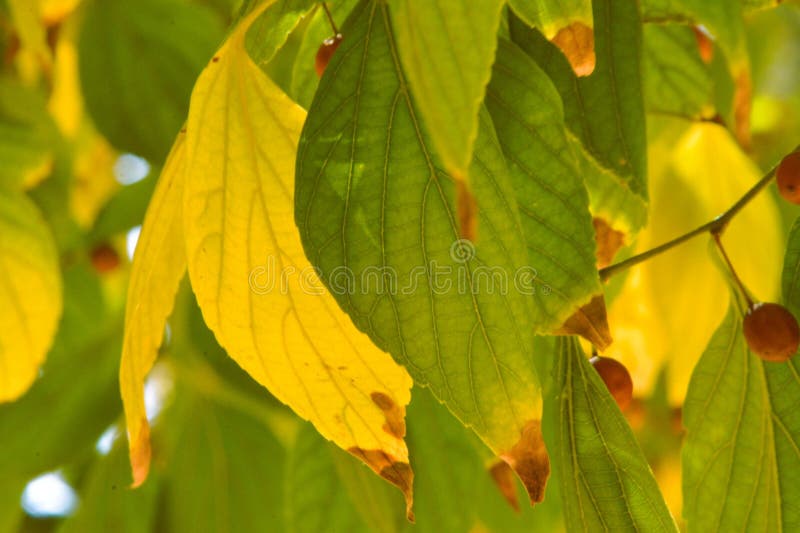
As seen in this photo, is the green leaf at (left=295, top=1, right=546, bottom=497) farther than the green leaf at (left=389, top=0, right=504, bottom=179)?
Yes

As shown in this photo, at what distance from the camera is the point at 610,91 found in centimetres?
63

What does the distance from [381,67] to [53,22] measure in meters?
0.92

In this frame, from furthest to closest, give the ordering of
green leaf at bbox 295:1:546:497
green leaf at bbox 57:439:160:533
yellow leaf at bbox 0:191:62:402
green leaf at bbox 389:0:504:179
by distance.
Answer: green leaf at bbox 57:439:160:533
yellow leaf at bbox 0:191:62:402
green leaf at bbox 295:1:546:497
green leaf at bbox 389:0:504:179

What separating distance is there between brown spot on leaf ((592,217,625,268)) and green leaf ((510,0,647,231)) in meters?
0.01

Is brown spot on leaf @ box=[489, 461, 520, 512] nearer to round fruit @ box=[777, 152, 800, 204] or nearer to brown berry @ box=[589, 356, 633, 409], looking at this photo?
brown berry @ box=[589, 356, 633, 409]

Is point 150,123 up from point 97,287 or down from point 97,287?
up

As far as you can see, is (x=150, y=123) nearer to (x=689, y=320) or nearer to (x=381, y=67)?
(x=689, y=320)

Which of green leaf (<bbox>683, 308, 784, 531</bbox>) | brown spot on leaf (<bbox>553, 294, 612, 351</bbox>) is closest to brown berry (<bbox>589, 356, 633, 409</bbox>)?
green leaf (<bbox>683, 308, 784, 531</bbox>)

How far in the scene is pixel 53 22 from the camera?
4.36 feet

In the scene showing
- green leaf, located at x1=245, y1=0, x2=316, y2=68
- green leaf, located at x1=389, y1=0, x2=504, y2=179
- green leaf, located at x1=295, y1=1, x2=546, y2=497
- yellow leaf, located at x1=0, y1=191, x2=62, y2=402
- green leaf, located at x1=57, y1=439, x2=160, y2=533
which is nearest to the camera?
green leaf, located at x1=389, y1=0, x2=504, y2=179

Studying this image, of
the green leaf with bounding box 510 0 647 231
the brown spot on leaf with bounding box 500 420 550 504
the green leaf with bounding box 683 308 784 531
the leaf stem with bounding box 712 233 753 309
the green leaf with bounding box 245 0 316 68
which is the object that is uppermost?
the green leaf with bounding box 245 0 316 68

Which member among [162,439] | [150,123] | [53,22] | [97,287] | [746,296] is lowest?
[162,439]

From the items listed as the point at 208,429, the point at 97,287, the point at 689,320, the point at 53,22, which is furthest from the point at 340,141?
the point at 97,287

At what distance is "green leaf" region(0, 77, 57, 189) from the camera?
131 cm
